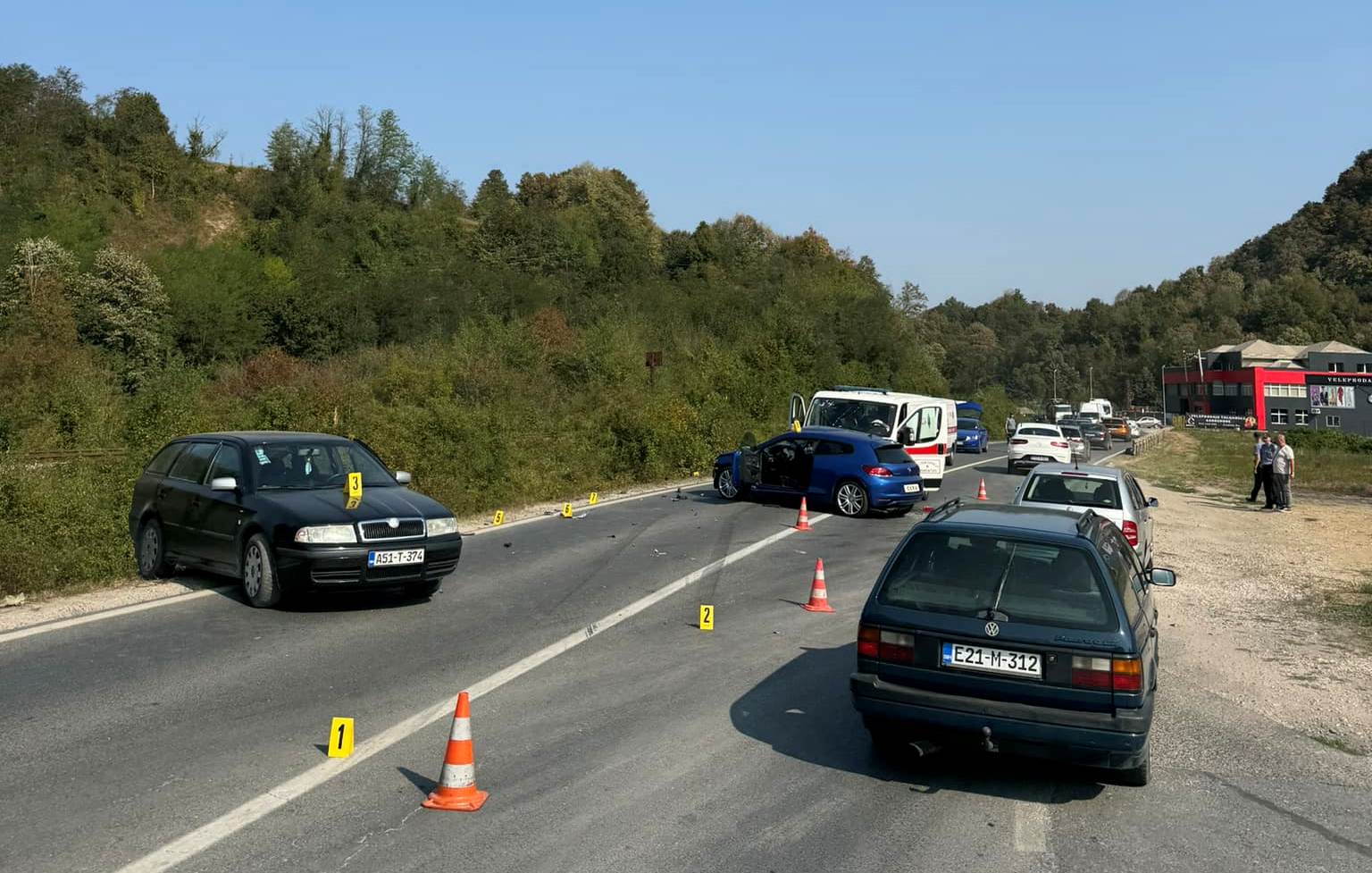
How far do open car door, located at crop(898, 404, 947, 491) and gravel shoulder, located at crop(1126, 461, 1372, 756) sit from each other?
4.85 m

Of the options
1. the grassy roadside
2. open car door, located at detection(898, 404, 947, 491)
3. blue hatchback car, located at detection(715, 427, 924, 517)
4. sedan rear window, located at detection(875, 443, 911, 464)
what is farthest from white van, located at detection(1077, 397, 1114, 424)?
blue hatchback car, located at detection(715, 427, 924, 517)

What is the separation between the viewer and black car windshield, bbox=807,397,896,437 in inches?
993

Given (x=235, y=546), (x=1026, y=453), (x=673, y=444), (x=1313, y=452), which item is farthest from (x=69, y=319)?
(x=1313, y=452)

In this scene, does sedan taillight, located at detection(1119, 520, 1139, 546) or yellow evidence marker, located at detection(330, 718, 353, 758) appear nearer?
yellow evidence marker, located at detection(330, 718, 353, 758)

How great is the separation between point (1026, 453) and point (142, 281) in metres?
44.7

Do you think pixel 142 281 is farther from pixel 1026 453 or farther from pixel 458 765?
pixel 458 765

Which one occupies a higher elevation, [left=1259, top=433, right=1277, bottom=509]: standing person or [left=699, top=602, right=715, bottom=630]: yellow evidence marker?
[left=699, top=602, right=715, bottom=630]: yellow evidence marker

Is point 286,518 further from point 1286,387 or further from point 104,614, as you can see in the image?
point 1286,387

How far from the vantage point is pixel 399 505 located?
35.9 feet

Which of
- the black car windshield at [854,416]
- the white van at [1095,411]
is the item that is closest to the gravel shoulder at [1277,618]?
the black car windshield at [854,416]

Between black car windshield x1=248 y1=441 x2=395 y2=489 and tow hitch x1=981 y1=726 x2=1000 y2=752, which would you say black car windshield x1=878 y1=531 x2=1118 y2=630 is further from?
black car windshield x1=248 y1=441 x2=395 y2=489

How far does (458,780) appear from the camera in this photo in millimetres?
5555

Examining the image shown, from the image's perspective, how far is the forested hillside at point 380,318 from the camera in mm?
21359

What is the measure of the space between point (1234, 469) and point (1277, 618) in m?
35.2
